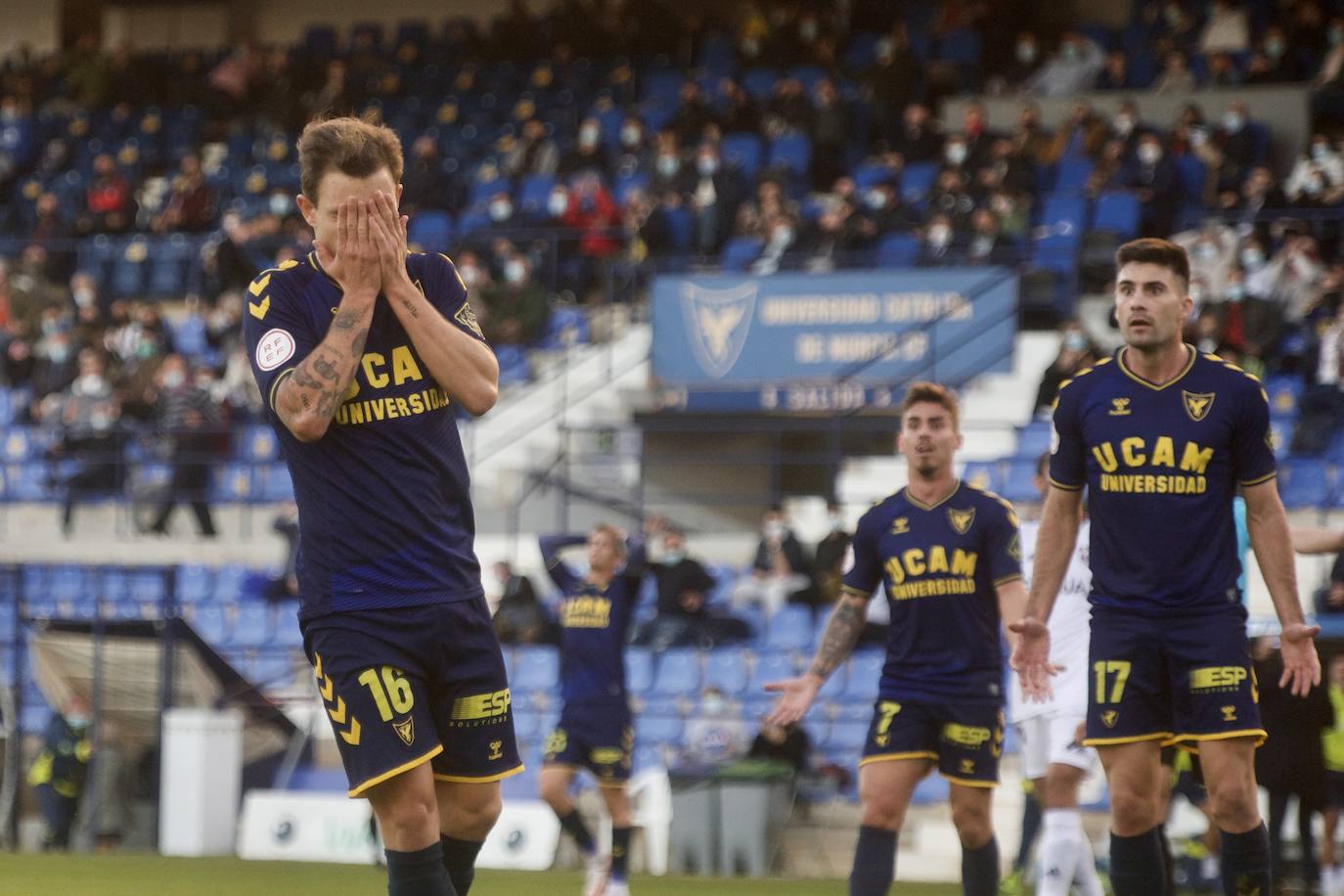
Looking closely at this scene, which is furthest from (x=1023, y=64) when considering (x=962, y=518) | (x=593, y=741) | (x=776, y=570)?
(x=962, y=518)

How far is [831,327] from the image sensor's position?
18.8m

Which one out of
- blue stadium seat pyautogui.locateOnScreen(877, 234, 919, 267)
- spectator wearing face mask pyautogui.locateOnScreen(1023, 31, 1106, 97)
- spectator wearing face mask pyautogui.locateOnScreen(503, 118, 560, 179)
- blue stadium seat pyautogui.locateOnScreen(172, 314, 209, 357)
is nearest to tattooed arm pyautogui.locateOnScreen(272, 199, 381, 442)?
blue stadium seat pyautogui.locateOnScreen(877, 234, 919, 267)

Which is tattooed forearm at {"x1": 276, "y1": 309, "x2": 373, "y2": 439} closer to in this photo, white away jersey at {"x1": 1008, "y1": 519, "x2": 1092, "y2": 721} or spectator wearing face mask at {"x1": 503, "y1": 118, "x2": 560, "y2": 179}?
white away jersey at {"x1": 1008, "y1": 519, "x2": 1092, "y2": 721}

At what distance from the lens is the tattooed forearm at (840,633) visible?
7.79 metres

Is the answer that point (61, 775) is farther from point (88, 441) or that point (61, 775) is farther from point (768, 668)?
point (88, 441)

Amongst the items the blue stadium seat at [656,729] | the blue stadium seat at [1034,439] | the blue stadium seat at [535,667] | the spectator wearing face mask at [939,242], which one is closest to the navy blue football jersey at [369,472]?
the blue stadium seat at [656,729]

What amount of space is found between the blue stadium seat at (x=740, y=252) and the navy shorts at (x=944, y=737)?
13101 mm

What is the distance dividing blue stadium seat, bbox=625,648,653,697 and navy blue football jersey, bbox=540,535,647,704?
4.13m

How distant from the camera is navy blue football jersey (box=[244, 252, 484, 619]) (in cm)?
484

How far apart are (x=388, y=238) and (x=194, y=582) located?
1559 cm

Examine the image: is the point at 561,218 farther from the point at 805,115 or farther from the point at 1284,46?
the point at 1284,46

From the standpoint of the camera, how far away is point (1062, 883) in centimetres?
766

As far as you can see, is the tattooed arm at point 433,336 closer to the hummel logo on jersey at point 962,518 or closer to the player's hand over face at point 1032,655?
the player's hand over face at point 1032,655

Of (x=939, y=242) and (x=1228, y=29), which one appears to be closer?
(x=939, y=242)
